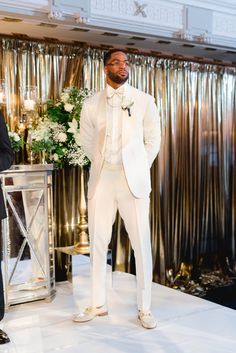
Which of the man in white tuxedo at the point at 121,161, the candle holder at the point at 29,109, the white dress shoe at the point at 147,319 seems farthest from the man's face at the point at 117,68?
the white dress shoe at the point at 147,319

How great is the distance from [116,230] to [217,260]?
1.31 meters

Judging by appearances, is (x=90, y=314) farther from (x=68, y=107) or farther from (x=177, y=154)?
(x=177, y=154)

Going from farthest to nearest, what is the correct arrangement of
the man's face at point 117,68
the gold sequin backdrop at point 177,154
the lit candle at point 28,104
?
the gold sequin backdrop at point 177,154 < the lit candle at point 28,104 < the man's face at point 117,68

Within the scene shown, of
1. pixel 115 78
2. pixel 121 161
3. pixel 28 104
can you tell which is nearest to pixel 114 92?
pixel 115 78

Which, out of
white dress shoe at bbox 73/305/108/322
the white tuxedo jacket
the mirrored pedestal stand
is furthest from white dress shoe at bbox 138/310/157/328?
the mirrored pedestal stand

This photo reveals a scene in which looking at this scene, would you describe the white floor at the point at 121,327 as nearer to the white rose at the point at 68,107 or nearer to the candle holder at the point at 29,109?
the candle holder at the point at 29,109

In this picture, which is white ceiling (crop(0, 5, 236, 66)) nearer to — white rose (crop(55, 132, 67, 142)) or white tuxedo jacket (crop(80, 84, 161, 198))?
white rose (crop(55, 132, 67, 142))

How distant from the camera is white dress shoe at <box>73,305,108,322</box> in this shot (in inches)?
120

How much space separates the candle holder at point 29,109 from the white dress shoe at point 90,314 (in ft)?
3.92

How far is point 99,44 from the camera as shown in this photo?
4348 mm

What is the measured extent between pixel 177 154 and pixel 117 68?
207 centimetres

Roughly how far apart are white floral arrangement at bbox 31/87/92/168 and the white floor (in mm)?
1057

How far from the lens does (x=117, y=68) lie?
2.85m

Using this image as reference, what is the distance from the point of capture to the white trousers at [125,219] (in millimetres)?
2926
